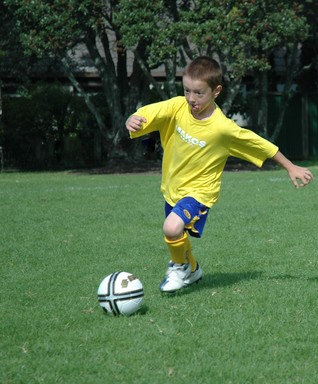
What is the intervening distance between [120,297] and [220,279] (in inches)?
64.7

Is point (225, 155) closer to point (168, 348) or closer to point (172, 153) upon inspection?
point (172, 153)

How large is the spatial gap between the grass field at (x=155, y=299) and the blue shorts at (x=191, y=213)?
0.51 meters

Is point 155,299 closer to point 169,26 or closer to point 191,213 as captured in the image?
point 191,213

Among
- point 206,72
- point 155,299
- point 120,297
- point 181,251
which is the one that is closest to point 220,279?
point 181,251

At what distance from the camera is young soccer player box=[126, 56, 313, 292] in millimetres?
7082

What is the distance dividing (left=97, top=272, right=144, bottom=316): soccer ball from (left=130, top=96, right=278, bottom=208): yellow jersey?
3.69 feet

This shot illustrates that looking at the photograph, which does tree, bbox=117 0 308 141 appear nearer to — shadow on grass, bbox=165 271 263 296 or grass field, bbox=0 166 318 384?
grass field, bbox=0 166 318 384

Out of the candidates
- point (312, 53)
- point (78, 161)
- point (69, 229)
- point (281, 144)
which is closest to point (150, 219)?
point (69, 229)

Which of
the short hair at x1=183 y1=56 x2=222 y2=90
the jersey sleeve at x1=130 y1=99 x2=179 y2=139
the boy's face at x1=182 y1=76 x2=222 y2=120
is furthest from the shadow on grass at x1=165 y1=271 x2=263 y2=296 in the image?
the short hair at x1=183 y1=56 x2=222 y2=90

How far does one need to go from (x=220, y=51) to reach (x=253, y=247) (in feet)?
42.8

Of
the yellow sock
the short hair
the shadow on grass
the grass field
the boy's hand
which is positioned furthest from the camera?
the shadow on grass

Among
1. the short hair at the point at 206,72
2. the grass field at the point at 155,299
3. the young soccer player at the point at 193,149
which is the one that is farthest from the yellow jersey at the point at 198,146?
the grass field at the point at 155,299

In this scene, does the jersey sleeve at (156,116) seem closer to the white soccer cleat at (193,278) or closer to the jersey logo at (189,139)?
the jersey logo at (189,139)

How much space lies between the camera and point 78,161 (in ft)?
83.6
